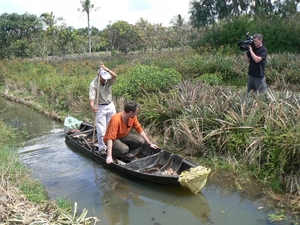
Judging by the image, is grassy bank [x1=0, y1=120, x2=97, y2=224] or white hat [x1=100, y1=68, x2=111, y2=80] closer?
grassy bank [x1=0, y1=120, x2=97, y2=224]

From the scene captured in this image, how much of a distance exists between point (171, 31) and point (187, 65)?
26644 millimetres

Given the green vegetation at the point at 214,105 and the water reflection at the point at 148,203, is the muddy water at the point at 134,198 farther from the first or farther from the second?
the green vegetation at the point at 214,105

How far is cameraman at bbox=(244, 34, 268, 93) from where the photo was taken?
25.8 ft

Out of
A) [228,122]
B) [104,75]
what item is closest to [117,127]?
[104,75]

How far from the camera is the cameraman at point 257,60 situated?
7.86 metres

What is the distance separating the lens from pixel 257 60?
7832 millimetres

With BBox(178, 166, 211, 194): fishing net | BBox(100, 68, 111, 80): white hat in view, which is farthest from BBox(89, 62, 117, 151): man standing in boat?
BBox(178, 166, 211, 194): fishing net

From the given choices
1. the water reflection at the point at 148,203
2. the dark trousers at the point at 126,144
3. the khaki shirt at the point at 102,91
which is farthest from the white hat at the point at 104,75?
the water reflection at the point at 148,203

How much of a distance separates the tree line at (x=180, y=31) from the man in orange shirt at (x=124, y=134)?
14.9 metres

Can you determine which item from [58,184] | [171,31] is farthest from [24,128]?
[171,31]

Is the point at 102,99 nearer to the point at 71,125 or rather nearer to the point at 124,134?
the point at 124,134

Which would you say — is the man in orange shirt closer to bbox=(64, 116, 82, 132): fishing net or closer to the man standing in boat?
the man standing in boat

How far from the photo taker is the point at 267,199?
535 cm

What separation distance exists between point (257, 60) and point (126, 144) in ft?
11.8
